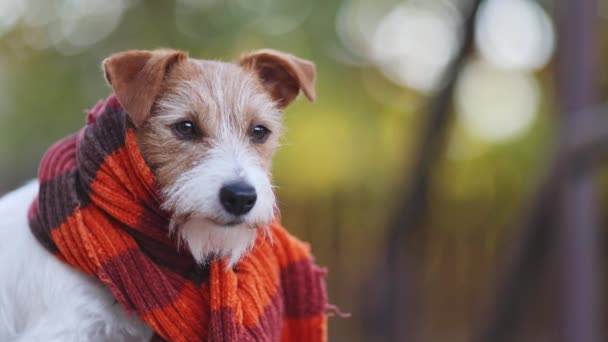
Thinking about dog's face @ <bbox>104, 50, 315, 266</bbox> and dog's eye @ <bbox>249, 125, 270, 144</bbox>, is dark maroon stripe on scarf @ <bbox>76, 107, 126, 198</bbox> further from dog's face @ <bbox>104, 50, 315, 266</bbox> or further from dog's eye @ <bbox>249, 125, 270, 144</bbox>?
dog's eye @ <bbox>249, 125, 270, 144</bbox>

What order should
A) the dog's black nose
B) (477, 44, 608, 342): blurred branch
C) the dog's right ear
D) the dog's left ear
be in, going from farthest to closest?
(477, 44, 608, 342): blurred branch
the dog's left ear
the dog's right ear
the dog's black nose

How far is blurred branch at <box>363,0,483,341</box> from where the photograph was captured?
5.27 metres

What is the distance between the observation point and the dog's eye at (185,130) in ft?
7.51

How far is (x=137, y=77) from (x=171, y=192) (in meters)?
0.38

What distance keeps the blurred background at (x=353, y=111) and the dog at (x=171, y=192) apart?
5.75 m

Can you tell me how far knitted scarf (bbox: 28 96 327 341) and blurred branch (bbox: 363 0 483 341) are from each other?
318 cm

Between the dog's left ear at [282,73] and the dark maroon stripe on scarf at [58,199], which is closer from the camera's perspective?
the dark maroon stripe on scarf at [58,199]

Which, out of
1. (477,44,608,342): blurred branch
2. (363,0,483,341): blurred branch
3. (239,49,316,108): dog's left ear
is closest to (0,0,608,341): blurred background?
(363,0,483,341): blurred branch

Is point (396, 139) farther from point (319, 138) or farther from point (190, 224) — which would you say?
point (190, 224)

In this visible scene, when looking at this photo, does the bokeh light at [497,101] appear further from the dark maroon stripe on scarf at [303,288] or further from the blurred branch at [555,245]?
the dark maroon stripe on scarf at [303,288]

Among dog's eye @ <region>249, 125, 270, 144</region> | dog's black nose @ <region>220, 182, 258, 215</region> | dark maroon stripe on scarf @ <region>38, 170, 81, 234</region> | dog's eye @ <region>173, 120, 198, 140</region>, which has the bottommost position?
dark maroon stripe on scarf @ <region>38, 170, 81, 234</region>

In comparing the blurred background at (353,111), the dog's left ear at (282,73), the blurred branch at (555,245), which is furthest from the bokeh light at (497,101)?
the dog's left ear at (282,73)

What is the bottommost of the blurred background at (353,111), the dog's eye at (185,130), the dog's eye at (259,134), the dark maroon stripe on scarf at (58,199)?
the blurred background at (353,111)

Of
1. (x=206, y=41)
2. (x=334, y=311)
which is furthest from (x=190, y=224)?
(x=206, y=41)
